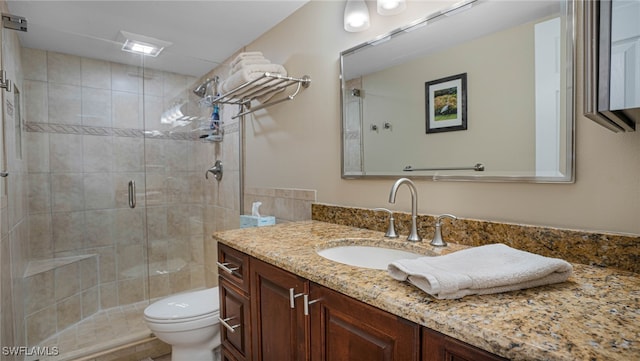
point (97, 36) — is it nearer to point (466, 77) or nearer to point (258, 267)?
point (258, 267)

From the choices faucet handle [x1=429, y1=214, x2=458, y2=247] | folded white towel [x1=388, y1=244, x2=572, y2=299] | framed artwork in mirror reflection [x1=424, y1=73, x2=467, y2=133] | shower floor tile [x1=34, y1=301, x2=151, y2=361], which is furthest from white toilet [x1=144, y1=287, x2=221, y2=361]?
framed artwork in mirror reflection [x1=424, y1=73, x2=467, y2=133]

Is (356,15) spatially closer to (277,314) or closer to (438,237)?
(438,237)

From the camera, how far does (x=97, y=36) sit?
2410 mm

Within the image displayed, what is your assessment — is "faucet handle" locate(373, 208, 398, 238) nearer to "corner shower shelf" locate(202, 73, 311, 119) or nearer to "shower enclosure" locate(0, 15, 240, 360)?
"corner shower shelf" locate(202, 73, 311, 119)

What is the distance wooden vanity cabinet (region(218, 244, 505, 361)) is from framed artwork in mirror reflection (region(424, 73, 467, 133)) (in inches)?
31.1

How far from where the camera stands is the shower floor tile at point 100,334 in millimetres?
2162

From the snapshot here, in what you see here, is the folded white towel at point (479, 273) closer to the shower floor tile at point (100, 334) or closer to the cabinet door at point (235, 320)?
the cabinet door at point (235, 320)

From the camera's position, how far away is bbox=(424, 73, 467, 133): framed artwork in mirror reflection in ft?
4.05

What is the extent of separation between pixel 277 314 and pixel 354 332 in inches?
15.5

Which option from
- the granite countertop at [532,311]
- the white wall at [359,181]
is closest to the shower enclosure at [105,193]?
the white wall at [359,181]

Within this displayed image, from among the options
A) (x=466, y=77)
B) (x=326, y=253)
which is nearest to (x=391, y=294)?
(x=326, y=253)

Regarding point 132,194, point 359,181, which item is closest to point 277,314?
point 359,181

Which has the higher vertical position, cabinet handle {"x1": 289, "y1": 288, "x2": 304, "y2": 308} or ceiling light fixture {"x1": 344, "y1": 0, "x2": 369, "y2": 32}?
ceiling light fixture {"x1": 344, "y1": 0, "x2": 369, "y2": 32}

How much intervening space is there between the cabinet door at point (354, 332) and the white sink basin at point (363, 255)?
342mm
